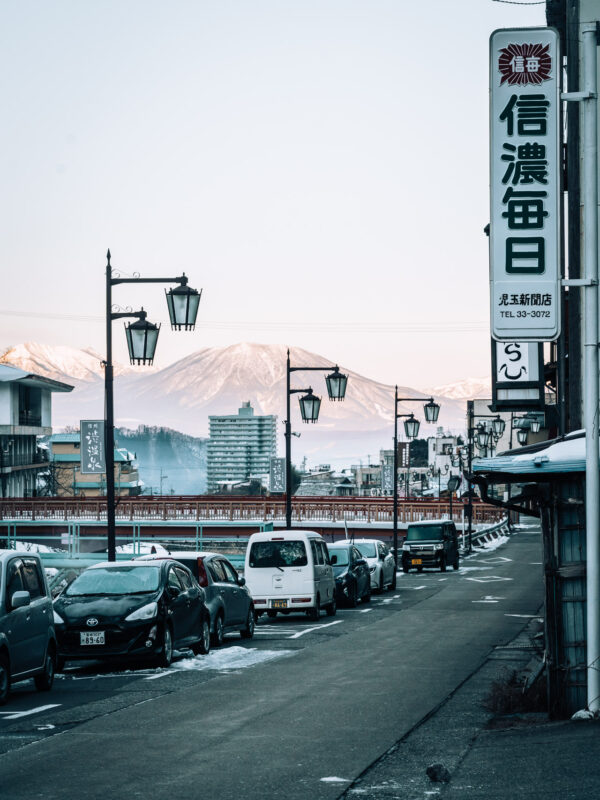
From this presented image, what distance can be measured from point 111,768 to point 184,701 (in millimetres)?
4191

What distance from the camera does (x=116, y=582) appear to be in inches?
730

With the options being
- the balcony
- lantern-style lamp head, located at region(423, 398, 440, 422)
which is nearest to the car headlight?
lantern-style lamp head, located at region(423, 398, 440, 422)

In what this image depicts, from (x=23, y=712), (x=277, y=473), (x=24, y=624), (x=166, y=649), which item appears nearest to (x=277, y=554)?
(x=166, y=649)

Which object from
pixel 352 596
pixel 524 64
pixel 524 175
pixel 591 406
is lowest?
pixel 352 596

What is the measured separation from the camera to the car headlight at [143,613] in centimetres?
1750

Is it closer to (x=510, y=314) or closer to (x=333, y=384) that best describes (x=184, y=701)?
(x=510, y=314)

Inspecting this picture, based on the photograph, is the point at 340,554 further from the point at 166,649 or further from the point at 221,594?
the point at 166,649

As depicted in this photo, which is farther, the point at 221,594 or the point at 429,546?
the point at 429,546

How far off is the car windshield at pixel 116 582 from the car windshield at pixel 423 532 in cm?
3339

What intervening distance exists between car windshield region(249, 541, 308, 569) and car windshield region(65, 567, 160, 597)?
8.78 m

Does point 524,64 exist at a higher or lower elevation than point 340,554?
higher

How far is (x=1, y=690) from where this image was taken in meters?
13.9

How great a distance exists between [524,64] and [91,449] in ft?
93.1

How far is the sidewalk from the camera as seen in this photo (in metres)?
8.48
